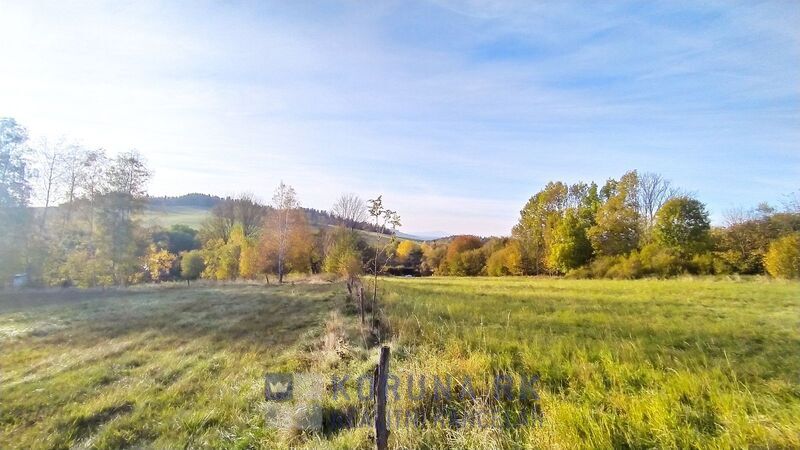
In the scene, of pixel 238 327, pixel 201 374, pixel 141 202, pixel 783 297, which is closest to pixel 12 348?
pixel 238 327

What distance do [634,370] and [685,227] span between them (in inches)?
1404

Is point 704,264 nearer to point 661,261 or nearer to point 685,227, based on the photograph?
point 661,261

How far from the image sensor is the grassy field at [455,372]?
12.8 ft

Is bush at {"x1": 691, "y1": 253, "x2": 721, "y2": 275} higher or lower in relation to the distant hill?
lower

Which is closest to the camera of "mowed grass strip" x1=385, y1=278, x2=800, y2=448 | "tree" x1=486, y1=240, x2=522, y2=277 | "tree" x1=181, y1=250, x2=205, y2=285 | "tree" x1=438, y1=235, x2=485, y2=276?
"mowed grass strip" x1=385, y1=278, x2=800, y2=448

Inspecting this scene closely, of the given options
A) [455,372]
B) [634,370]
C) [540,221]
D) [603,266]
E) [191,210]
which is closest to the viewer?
[634,370]

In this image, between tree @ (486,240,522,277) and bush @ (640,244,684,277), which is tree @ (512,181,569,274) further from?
bush @ (640,244,684,277)

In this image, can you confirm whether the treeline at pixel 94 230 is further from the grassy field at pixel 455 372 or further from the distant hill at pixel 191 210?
the distant hill at pixel 191 210

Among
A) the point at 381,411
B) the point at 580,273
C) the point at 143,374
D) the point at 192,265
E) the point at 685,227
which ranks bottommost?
the point at 192,265

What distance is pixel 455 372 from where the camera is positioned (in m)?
5.57

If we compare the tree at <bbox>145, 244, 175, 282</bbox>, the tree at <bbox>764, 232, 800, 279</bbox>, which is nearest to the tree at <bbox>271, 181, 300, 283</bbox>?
the tree at <bbox>145, 244, 175, 282</bbox>

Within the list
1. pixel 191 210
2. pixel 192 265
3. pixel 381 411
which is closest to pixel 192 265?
pixel 192 265

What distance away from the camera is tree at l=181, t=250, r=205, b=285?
47.4 m

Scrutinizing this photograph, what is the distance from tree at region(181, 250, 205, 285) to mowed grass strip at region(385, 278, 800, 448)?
151 ft
